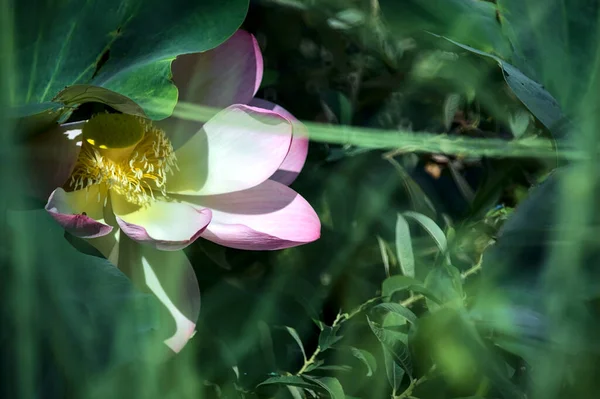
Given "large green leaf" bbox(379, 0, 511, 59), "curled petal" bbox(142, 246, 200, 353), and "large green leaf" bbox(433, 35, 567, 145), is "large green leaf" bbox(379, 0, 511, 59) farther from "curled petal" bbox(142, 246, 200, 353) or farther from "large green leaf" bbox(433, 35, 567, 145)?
"curled petal" bbox(142, 246, 200, 353)

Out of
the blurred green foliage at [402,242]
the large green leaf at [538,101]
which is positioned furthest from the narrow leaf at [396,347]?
the large green leaf at [538,101]

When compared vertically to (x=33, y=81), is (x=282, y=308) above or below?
below

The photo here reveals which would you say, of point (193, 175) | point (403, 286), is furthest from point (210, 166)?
point (403, 286)

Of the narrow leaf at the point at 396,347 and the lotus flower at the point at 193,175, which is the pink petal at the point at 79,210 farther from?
the narrow leaf at the point at 396,347

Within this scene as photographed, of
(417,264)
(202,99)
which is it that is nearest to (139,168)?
(202,99)

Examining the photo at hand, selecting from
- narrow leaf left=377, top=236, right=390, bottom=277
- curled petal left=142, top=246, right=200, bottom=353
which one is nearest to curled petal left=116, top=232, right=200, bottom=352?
curled petal left=142, top=246, right=200, bottom=353

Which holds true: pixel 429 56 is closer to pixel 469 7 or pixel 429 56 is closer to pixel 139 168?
pixel 469 7

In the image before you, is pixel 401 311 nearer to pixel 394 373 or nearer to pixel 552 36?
pixel 394 373
